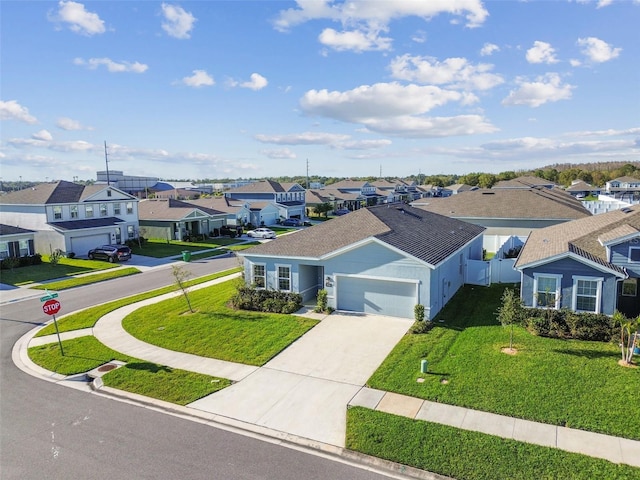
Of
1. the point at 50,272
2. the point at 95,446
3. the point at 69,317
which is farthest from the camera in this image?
the point at 50,272

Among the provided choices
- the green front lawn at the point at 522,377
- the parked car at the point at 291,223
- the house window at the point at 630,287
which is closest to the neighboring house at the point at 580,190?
the parked car at the point at 291,223

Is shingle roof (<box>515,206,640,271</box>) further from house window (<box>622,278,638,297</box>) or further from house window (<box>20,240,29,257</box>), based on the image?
house window (<box>20,240,29,257</box>)

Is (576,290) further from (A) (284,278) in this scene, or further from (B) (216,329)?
(B) (216,329)

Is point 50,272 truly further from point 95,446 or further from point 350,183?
point 350,183

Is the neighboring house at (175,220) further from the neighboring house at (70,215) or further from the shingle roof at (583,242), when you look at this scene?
the shingle roof at (583,242)

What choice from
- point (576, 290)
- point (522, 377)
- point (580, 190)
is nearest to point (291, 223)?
point (576, 290)

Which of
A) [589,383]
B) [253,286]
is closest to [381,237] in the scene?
[253,286]
